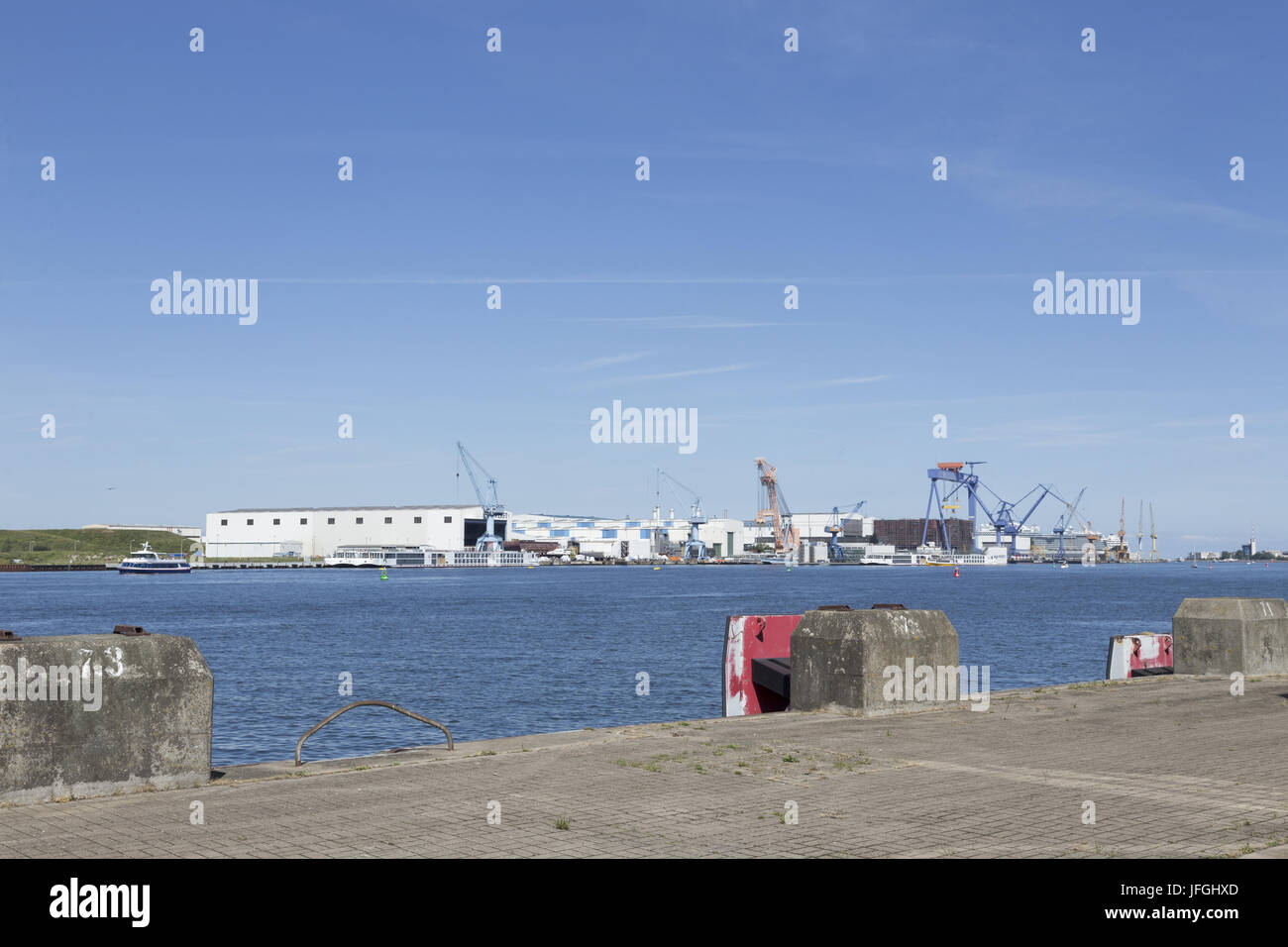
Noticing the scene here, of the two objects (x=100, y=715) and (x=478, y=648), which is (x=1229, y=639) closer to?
(x=100, y=715)

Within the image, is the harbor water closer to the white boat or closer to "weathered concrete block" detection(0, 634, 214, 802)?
"weathered concrete block" detection(0, 634, 214, 802)

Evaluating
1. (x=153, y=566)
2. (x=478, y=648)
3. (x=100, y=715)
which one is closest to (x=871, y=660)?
(x=100, y=715)

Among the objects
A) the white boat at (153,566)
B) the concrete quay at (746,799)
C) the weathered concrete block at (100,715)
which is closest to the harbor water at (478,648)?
the concrete quay at (746,799)

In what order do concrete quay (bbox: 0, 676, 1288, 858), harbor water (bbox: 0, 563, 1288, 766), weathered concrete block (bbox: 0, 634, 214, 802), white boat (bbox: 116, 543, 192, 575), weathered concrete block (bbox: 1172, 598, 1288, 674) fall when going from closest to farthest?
concrete quay (bbox: 0, 676, 1288, 858), weathered concrete block (bbox: 0, 634, 214, 802), weathered concrete block (bbox: 1172, 598, 1288, 674), harbor water (bbox: 0, 563, 1288, 766), white boat (bbox: 116, 543, 192, 575)

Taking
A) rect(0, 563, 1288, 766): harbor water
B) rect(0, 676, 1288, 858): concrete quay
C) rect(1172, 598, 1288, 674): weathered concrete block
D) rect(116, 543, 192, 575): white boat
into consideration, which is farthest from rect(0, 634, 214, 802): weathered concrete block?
rect(116, 543, 192, 575): white boat

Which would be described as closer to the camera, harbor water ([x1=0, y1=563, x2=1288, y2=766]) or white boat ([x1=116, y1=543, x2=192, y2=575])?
harbor water ([x1=0, y1=563, x2=1288, y2=766])

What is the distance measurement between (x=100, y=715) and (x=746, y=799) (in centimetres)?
484

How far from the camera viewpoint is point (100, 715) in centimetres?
891

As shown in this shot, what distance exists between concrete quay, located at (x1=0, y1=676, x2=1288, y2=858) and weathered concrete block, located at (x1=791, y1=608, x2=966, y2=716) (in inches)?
21.4

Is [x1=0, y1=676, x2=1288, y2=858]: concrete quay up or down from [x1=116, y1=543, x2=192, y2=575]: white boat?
up

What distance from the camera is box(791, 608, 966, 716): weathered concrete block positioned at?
44.6 ft

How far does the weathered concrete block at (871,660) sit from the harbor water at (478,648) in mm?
13004
